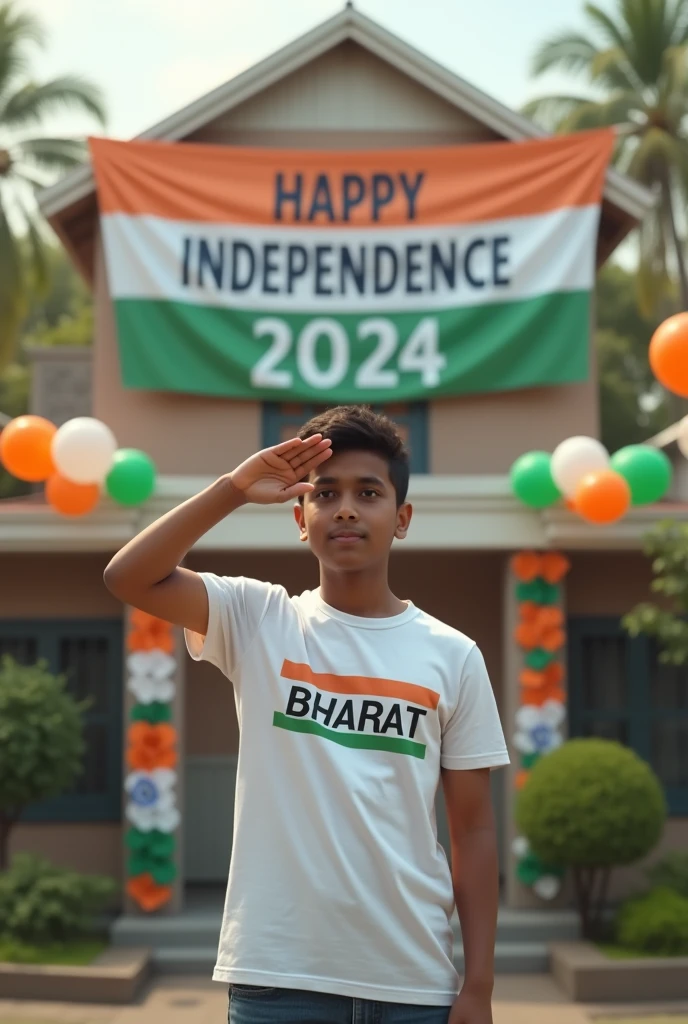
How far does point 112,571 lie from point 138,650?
7004 millimetres

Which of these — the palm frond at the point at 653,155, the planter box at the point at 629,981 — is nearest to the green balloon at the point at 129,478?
the planter box at the point at 629,981

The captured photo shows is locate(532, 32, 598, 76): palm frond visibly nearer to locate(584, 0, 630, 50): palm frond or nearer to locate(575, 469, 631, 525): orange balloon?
locate(584, 0, 630, 50): palm frond

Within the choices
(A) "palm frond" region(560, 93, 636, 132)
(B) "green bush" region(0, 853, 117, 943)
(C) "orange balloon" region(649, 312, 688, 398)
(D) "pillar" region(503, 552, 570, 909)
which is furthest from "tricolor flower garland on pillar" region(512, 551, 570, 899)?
(A) "palm frond" region(560, 93, 636, 132)

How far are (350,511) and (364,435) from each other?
17cm

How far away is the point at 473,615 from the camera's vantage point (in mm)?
10656

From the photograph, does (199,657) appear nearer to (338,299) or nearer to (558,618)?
(558,618)

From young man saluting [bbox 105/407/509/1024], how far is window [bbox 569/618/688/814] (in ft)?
25.6

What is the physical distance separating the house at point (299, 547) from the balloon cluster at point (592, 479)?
36 centimetres

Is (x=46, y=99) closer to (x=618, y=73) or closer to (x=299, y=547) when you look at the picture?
(x=618, y=73)

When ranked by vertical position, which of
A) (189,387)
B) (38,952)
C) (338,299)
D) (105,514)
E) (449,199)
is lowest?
(38,952)

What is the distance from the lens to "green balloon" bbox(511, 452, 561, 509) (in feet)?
29.2

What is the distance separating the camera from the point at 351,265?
34.0 ft

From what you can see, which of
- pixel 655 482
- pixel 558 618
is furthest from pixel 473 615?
pixel 655 482

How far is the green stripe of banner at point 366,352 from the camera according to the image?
1012 centimetres
